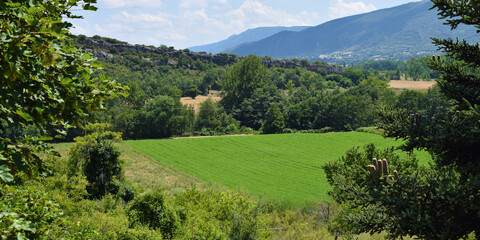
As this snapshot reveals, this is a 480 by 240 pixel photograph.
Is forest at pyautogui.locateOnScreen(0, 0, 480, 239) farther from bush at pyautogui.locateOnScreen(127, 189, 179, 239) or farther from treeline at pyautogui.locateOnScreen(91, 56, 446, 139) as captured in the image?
treeline at pyautogui.locateOnScreen(91, 56, 446, 139)

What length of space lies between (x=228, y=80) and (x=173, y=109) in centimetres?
3522

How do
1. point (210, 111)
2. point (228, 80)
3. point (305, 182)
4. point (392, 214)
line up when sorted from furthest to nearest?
point (228, 80) → point (210, 111) → point (305, 182) → point (392, 214)

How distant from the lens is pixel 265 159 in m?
55.1

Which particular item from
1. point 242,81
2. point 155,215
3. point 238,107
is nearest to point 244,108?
point 238,107

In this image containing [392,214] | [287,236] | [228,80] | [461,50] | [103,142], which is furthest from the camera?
[228,80]

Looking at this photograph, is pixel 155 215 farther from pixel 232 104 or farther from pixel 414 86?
pixel 414 86

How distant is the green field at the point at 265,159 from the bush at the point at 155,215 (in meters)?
17.1

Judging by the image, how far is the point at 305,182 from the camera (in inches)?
1670

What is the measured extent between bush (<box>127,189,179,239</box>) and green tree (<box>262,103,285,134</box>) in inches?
2619

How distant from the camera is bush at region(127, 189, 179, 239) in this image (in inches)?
578

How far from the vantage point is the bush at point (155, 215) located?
14688 mm

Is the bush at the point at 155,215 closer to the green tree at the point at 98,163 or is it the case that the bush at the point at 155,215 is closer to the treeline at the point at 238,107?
the green tree at the point at 98,163

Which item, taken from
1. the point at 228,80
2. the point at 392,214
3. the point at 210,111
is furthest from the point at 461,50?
the point at 228,80

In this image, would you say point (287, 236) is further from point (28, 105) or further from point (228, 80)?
point (228, 80)
